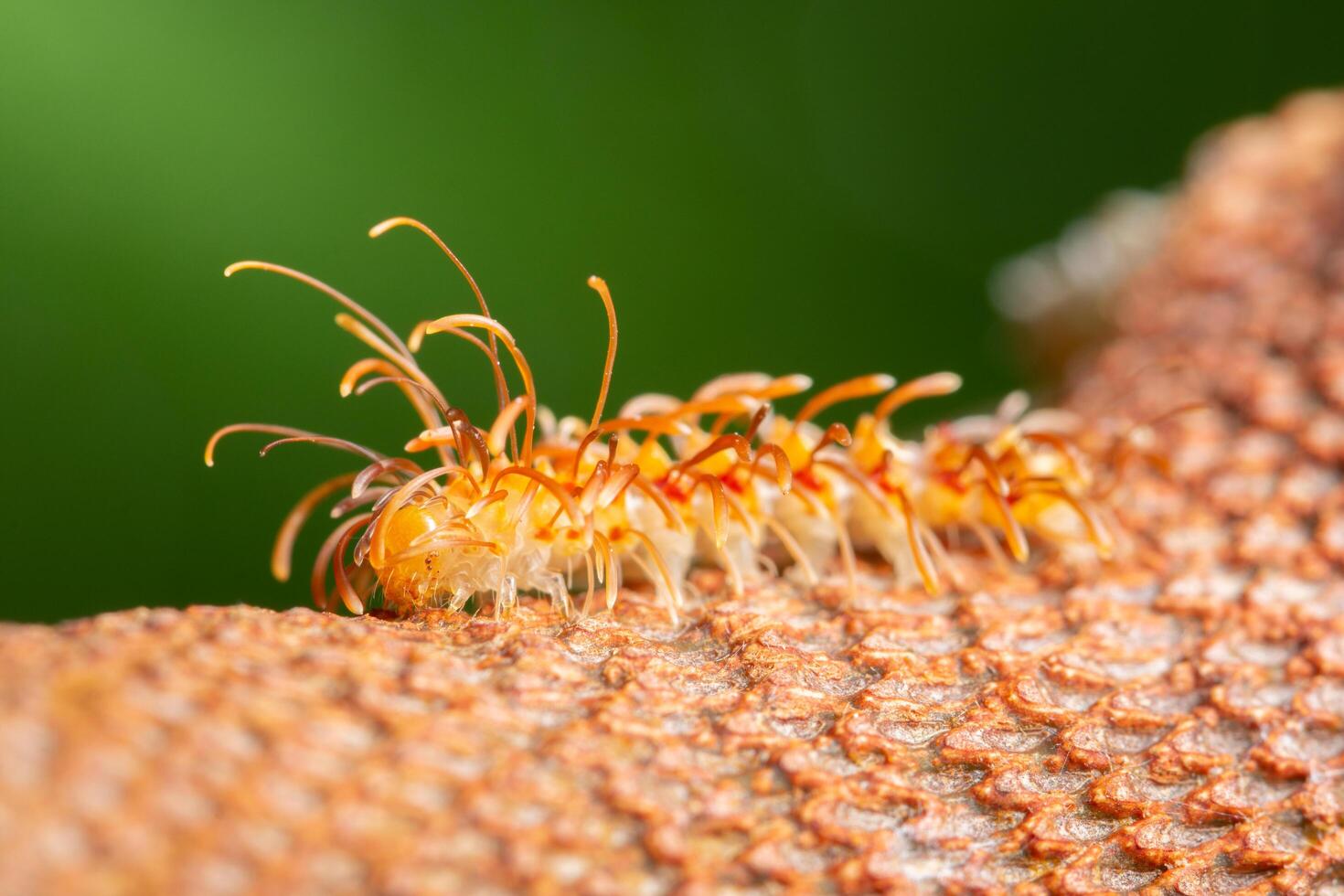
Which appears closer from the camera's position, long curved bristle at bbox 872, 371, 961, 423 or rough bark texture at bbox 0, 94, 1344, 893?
rough bark texture at bbox 0, 94, 1344, 893

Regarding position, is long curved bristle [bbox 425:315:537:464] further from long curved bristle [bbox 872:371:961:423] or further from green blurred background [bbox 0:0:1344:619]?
green blurred background [bbox 0:0:1344:619]

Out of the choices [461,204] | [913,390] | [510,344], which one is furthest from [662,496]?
[461,204]

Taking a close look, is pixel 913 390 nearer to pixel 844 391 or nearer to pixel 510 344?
pixel 844 391

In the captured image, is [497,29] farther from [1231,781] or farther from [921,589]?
[1231,781]

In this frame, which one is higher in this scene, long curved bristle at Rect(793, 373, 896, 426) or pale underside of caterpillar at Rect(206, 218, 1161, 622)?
long curved bristle at Rect(793, 373, 896, 426)

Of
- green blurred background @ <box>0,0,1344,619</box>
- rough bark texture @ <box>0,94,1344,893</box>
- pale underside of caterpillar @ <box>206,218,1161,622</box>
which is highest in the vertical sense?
green blurred background @ <box>0,0,1344,619</box>

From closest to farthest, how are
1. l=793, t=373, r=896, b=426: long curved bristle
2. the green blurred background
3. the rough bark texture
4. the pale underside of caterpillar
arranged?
1. the rough bark texture
2. the pale underside of caterpillar
3. l=793, t=373, r=896, b=426: long curved bristle
4. the green blurred background

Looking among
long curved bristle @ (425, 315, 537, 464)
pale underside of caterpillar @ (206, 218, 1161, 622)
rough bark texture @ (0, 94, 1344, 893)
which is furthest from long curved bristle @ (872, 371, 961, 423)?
long curved bristle @ (425, 315, 537, 464)

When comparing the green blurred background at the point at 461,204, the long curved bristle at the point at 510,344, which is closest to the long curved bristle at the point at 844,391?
the long curved bristle at the point at 510,344
